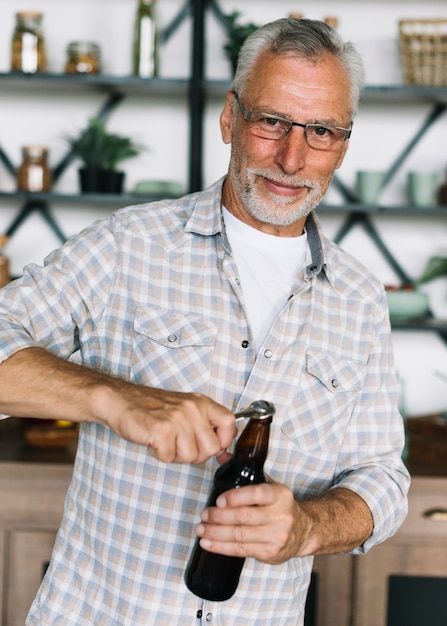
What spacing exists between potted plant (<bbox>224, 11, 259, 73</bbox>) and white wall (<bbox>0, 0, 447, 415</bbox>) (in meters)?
0.18

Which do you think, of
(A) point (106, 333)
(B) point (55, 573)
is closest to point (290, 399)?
(A) point (106, 333)

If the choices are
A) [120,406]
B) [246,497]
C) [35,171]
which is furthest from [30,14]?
[246,497]

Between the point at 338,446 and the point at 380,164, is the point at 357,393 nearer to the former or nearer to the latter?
the point at 338,446

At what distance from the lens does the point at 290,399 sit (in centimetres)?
147

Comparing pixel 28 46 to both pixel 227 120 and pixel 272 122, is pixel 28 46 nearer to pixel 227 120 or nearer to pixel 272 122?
pixel 227 120

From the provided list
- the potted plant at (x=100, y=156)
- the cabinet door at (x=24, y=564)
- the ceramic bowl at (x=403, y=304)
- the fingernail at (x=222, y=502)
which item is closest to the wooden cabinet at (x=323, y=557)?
the cabinet door at (x=24, y=564)

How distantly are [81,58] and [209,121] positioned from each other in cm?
55

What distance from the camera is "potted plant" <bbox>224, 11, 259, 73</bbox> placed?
2.92 meters

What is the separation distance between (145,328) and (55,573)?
0.47 m

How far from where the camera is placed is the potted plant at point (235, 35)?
2.92 metres

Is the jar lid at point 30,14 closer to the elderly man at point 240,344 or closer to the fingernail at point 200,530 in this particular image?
the elderly man at point 240,344

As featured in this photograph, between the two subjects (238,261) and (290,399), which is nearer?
(290,399)

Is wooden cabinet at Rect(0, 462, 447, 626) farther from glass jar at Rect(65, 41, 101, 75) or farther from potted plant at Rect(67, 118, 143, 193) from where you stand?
glass jar at Rect(65, 41, 101, 75)

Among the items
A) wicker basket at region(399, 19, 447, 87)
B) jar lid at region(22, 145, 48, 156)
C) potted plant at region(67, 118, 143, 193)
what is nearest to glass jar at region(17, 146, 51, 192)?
jar lid at region(22, 145, 48, 156)
